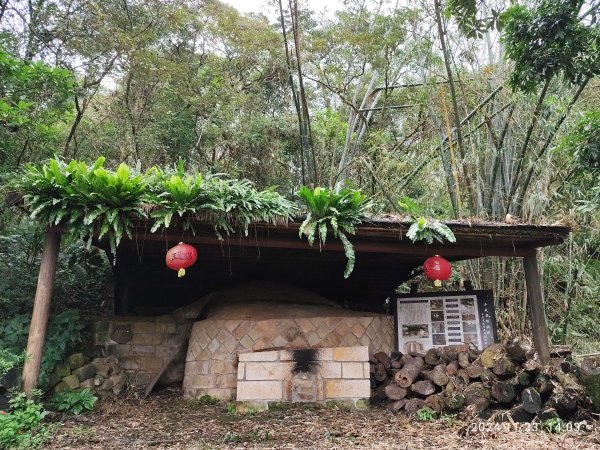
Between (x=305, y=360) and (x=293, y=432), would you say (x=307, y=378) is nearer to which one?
(x=305, y=360)

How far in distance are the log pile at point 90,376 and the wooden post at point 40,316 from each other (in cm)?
104

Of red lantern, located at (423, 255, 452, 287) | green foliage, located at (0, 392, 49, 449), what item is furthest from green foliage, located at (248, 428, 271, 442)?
red lantern, located at (423, 255, 452, 287)

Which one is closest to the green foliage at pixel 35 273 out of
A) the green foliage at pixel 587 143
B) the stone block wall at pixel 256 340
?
the stone block wall at pixel 256 340

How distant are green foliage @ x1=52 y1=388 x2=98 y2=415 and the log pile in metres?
0.32

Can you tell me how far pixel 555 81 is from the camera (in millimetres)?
6832

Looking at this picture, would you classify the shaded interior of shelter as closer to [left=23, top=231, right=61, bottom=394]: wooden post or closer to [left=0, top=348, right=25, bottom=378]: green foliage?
[left=23, top=231, right=61, bottom=394]: wooden post

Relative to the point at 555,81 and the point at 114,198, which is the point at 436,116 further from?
the point at 114,198

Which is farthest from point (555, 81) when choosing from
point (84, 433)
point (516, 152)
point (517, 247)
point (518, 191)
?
point (84, 433)

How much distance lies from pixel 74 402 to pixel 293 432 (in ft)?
8.49

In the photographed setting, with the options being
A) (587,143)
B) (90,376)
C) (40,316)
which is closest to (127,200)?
(40,316)

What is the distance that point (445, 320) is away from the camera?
20.6ft

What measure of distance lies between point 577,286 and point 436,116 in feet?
11.8

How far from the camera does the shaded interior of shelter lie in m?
5.18

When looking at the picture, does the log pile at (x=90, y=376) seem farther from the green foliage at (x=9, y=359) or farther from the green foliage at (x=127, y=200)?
the green foliage at (x=127, y=200)
